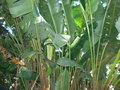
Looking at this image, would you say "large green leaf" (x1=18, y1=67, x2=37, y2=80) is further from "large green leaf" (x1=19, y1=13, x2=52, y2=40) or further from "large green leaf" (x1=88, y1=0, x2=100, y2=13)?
"large green leaf" (x1=88, y1=0, x2=100, y2=13)

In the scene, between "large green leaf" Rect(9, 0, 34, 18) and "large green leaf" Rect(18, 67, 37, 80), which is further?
"large green leaf" Rect(18, 67, 37, 80)

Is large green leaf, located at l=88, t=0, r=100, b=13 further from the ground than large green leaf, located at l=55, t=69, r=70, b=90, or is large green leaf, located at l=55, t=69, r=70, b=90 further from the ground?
large green leaf, located at l=88, t=0, r=100, b=13

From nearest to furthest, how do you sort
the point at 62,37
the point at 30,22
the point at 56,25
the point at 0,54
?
the point at 62,37
the point at 30,22
the point at 56,25
the point at 0,54

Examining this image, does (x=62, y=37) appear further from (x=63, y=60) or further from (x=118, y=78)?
(x=118, y=78)

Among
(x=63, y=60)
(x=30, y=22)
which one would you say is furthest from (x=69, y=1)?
(x=63, y=60)

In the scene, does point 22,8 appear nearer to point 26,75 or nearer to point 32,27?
point 32,27

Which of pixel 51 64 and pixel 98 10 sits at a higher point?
pixel 98 10

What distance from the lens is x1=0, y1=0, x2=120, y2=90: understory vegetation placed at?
1935 millimetres

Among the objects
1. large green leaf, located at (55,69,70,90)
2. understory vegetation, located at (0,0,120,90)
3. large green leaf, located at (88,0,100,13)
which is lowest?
large green leaf, located at (55,69,70,90)

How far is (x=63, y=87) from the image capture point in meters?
2.02

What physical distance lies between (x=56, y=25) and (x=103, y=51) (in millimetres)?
516

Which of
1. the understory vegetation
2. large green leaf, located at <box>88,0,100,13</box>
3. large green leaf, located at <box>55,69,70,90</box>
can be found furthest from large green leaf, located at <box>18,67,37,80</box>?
large green leaf, located at <box>88,0,100,13</box>

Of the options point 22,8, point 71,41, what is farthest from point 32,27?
point 71,41

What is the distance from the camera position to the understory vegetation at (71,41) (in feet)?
6.35
